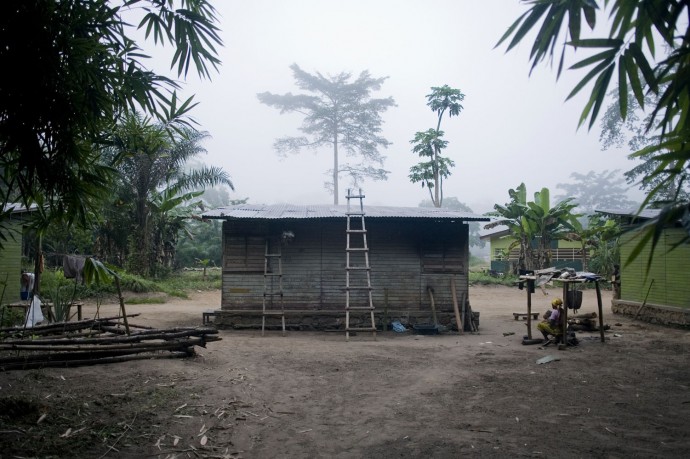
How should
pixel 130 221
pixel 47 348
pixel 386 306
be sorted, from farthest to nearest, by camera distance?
pixel 130 221, pixel 386 306, pixel 47 348

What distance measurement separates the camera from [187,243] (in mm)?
27547

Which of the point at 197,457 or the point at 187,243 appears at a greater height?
the point at 187,243

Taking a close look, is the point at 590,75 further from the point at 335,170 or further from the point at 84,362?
the point at 335,170

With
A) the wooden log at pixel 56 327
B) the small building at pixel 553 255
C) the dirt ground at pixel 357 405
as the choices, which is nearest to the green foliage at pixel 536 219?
the small building at pixel 553 255

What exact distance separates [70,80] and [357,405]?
4639 mm

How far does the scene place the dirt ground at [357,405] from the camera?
4242mm

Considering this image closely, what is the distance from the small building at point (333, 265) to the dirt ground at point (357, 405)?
8.79 feet

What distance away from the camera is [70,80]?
13.5ft

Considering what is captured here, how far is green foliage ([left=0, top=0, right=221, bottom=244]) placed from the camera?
384 cm

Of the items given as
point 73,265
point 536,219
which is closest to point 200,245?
point 73,265

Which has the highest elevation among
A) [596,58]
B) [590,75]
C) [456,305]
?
Result: [596,58]

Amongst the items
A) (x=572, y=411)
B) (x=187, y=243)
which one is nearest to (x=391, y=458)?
(x=572, y=411)

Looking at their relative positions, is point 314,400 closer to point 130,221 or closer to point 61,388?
point 61,388

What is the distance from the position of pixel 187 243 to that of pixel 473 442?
2547 centimetres
